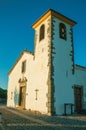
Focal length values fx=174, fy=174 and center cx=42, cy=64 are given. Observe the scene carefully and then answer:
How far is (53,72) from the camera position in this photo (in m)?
14.7

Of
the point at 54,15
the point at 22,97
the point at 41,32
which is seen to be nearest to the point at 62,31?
the point at 54,15

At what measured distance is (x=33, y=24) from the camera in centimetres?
1883

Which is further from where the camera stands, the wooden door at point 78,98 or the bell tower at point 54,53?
the wooden door at point 78,98

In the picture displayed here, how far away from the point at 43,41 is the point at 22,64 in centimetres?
564

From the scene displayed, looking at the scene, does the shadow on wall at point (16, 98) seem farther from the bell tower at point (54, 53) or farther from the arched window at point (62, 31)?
the arched window at point (62, 31)

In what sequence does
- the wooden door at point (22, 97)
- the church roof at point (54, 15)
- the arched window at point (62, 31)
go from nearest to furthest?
the church roof at point (54, 15) → the arched window at point (62, 31) → the wooden door at point (22, 97)

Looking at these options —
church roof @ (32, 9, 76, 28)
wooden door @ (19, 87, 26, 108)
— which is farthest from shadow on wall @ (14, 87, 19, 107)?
church roof @ (32, 9, 76, 28)

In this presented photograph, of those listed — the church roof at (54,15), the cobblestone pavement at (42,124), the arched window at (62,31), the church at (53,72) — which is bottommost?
the cobblestone pavement at (42,124)

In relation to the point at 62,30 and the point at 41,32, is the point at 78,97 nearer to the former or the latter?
the point at 62,30

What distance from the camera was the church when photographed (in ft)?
47.8

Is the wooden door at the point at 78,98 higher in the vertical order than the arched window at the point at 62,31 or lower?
lower

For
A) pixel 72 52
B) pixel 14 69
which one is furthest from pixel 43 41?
pixel 14 69

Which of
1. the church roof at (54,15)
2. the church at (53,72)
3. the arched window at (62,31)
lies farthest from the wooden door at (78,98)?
the church roof at (54,15)

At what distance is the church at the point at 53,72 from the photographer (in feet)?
47.8
